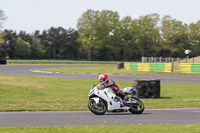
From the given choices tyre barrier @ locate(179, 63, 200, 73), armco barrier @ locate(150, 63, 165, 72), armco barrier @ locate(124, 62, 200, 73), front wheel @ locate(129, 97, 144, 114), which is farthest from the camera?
armco barrier @ locate(150, 63, 165, 72)

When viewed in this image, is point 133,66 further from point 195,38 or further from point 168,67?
point 195,38

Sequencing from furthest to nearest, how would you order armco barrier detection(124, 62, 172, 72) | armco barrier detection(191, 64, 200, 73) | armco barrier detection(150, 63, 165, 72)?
armco barrier detection(150, 63, 165, 72) → armco barrier detection(124, 62, 172, 72) → armco barrier detection(191, 64, 200, 73)

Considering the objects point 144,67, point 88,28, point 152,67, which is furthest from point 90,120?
point 88,28

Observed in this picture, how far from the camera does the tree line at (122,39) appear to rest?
329 feet

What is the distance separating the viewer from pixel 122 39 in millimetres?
108062

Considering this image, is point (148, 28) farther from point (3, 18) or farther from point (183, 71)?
point (183, 71)

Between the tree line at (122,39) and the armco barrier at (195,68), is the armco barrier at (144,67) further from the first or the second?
the tree line at (122,39)

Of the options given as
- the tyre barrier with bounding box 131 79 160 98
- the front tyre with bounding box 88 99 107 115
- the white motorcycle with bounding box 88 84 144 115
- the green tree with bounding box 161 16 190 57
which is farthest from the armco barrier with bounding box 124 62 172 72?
the green tree with bounding box 161 16 190 57

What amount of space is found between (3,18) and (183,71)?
58.8 meters

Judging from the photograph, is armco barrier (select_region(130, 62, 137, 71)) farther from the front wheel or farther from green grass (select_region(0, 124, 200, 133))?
green grass (select_region(0, 124, 200, 133))

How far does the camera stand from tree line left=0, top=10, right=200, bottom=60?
100 m

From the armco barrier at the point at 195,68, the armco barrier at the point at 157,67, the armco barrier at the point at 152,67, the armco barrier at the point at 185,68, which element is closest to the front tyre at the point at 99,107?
the armco barrier at the point at 195,68

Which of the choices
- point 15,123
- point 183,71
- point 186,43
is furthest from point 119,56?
point 15,123

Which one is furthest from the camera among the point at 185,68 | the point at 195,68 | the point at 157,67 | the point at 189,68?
the point at 157,67
